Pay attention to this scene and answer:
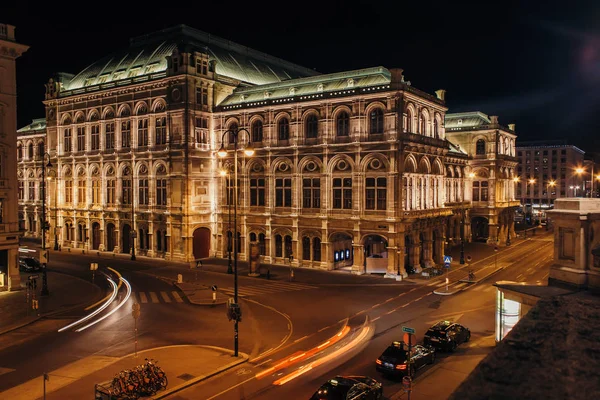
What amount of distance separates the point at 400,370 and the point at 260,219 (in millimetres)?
36666

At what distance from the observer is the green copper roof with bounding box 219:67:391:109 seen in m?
50.9

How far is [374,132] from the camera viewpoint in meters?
49.9

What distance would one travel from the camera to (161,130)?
60.8 m

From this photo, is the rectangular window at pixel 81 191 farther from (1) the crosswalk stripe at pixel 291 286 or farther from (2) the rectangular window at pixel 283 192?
(1) the crosswalk stripe at pixel 291 286

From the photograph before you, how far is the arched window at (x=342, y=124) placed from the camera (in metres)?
51.5

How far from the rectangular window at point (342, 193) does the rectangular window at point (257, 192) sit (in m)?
9.51

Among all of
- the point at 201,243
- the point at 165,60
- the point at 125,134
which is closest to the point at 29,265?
the point at 201,243

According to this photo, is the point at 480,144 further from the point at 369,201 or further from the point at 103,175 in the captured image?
the point at 103,175

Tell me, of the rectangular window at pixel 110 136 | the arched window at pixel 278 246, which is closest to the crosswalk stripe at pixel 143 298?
the arched window at pixel 278 246

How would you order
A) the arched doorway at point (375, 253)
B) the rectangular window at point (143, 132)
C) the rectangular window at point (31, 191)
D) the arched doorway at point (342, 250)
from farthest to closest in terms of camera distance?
the rectangular window at point (31, 191), the rectangular window at point (143, 132), the arched doorway at point (342, 250), the arched doorway at point (375, 253)

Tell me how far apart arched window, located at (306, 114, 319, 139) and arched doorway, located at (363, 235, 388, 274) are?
40.5 feet

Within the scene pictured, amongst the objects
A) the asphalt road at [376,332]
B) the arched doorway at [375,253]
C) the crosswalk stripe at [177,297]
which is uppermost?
the arched doorway at [375,253]

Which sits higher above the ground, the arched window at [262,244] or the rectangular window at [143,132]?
the rectangular window at [143,132]

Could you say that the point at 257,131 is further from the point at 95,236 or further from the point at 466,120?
the point at 466,120
